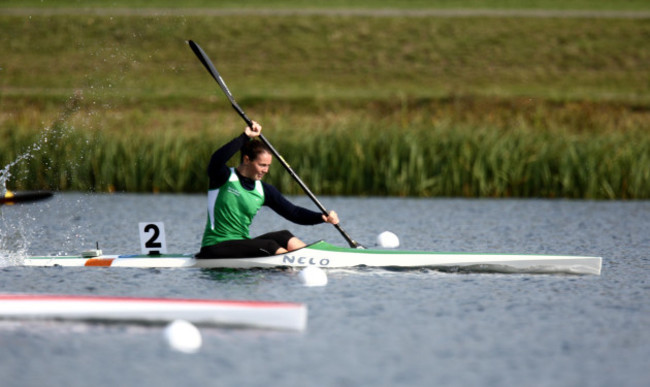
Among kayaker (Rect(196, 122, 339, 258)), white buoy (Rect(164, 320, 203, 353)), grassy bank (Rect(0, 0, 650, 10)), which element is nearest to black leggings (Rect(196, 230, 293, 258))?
kayaker (Rect(196, 122, 339, 258))

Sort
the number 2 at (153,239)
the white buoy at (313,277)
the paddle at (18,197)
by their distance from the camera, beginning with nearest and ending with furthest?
the white buoy at (313,277) → the paddle at (18,197) → the number 2 at (153,239)

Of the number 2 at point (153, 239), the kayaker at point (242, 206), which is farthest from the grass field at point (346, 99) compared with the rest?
the kayaker at point (242, 206)

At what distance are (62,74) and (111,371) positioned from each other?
134 feet

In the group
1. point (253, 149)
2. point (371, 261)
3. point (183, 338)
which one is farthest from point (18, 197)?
point (371, 261)

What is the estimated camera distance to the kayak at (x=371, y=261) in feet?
41.1

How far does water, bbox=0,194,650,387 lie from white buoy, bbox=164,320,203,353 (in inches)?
4.3

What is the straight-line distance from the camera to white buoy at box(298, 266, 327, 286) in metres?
11.7

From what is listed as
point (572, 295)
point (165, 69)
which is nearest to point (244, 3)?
point (165, 69)

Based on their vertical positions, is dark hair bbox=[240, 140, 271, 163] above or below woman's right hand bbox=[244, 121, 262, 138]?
below

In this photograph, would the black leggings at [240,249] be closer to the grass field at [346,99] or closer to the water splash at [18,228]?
the water splash at [18,228]

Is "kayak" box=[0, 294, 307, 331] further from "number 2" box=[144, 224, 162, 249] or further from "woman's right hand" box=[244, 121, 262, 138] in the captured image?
"number 2" box=[144, 224, 162, 249]

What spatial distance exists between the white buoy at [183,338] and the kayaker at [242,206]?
3.34 meters

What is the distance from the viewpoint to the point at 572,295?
1156 centimetres

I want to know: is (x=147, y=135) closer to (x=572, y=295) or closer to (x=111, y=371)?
(x=572, y=295)
